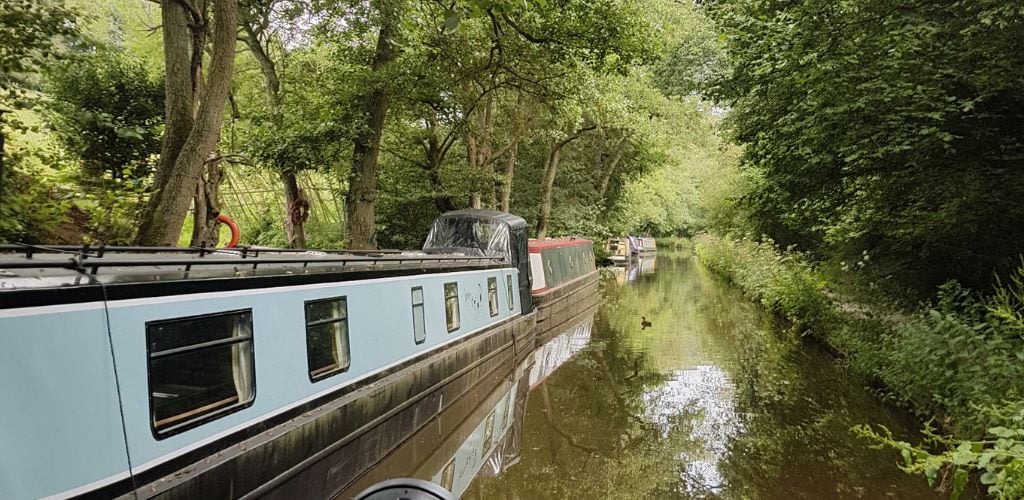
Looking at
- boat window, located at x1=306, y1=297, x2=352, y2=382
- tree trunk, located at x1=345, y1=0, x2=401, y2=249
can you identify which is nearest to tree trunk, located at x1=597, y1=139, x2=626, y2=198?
tree trunk, located at x1=345, y1=0, x2=401, y2=249

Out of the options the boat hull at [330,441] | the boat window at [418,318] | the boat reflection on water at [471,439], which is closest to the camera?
the boat hull at [330,441]

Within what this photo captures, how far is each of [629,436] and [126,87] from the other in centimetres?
827

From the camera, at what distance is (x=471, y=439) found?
615 cm

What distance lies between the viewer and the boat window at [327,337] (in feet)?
14.3

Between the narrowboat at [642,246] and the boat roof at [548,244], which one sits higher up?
the boat roof at [548,244]

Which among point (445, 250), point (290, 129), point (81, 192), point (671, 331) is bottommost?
point (671, 331)

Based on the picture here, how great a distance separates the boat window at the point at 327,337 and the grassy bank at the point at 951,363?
3887 mm

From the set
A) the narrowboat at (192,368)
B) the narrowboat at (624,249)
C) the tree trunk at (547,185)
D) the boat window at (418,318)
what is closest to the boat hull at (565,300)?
the tree trunk at (547,185)

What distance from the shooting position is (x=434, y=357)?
6.34 m

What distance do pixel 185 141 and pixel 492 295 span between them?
4847 mm

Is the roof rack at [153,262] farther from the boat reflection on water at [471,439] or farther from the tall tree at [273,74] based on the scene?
the tall tree at [273,74]

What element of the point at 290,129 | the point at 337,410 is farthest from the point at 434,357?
the point at 290,129

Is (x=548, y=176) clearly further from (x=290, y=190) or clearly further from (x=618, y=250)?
(x=618, y=250)

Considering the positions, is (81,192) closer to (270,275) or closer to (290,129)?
(290,129)
